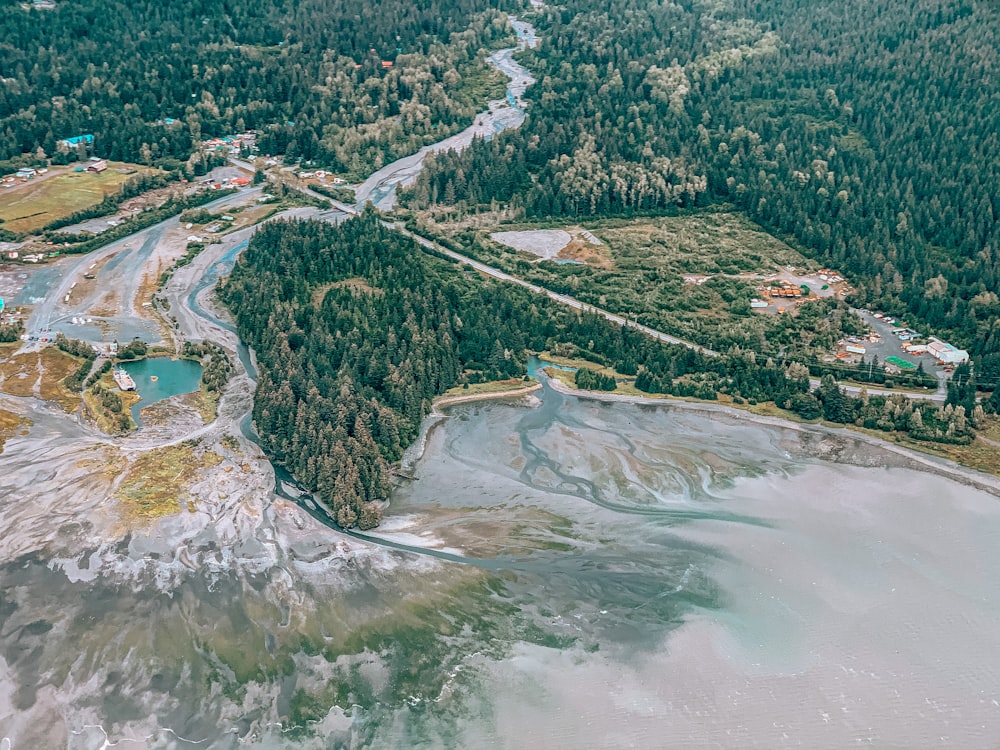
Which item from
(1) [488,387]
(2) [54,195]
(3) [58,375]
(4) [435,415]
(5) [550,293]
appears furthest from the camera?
(2) [54,195]

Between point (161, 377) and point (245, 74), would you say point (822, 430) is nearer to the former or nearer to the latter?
point (161, 377)

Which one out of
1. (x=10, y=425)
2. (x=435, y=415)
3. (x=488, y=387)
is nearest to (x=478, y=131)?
(x=488, y=387)

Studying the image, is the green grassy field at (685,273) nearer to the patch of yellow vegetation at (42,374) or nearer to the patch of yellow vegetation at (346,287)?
the patch of yellow vegetation at (346,287)

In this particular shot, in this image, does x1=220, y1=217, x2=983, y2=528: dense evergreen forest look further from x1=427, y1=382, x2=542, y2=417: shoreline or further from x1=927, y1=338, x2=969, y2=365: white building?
x1=927, y1=338, x2=969, y2=365: white building

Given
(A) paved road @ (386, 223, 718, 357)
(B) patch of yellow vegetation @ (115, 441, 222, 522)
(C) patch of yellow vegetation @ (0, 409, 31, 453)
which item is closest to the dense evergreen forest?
(A) paved road @ (386, 223, 718, 357)

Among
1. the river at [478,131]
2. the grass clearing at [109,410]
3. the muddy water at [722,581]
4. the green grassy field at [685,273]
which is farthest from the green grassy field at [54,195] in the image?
the muddy water at [722,581]
